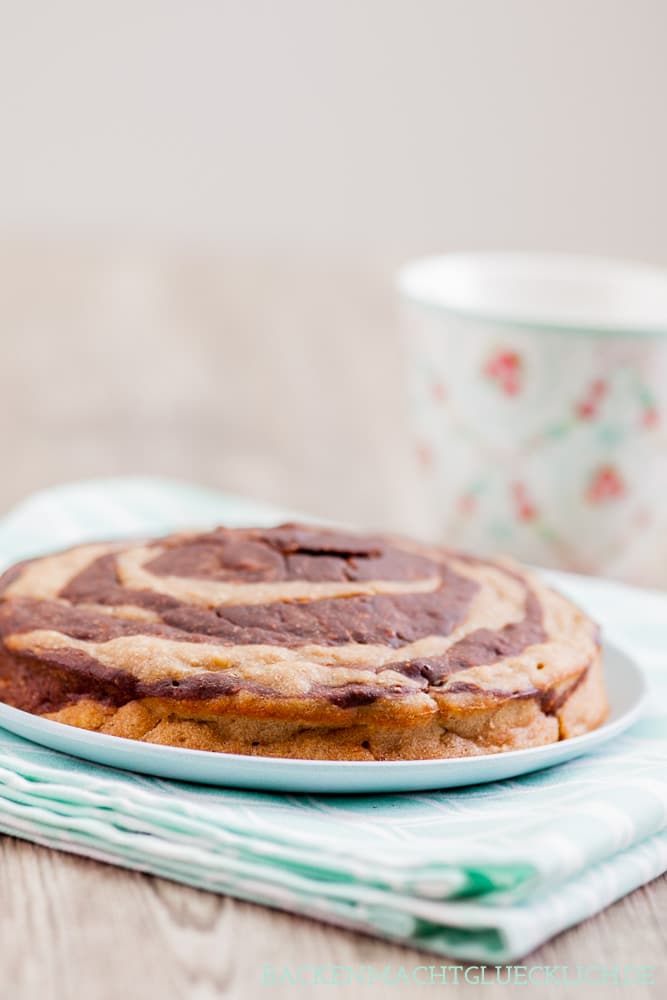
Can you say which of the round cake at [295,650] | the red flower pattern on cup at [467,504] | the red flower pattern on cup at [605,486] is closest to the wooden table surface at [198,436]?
the round cake at [295,650]

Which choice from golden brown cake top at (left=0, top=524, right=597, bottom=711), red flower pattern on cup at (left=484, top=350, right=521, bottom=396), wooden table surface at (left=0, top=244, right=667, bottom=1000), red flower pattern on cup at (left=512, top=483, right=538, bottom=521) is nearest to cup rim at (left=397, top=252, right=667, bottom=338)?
red flower pattern on cup at (left=484, top=350, right=521, bottom=396)

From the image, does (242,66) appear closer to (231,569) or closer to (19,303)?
(19,303)

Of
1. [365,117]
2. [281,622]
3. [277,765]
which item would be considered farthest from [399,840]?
[365,117]

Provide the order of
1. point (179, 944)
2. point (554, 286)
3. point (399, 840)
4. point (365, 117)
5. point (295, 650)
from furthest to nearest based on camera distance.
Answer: point (365, 117) → point (554, 286) → point (295, 650) → point (399, 840) → point (179, 944)

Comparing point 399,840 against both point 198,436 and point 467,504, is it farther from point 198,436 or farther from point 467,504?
point 198,436

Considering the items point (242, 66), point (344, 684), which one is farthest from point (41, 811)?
point (242, 66)

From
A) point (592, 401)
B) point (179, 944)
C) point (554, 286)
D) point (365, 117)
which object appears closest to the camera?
point (179, 944)
